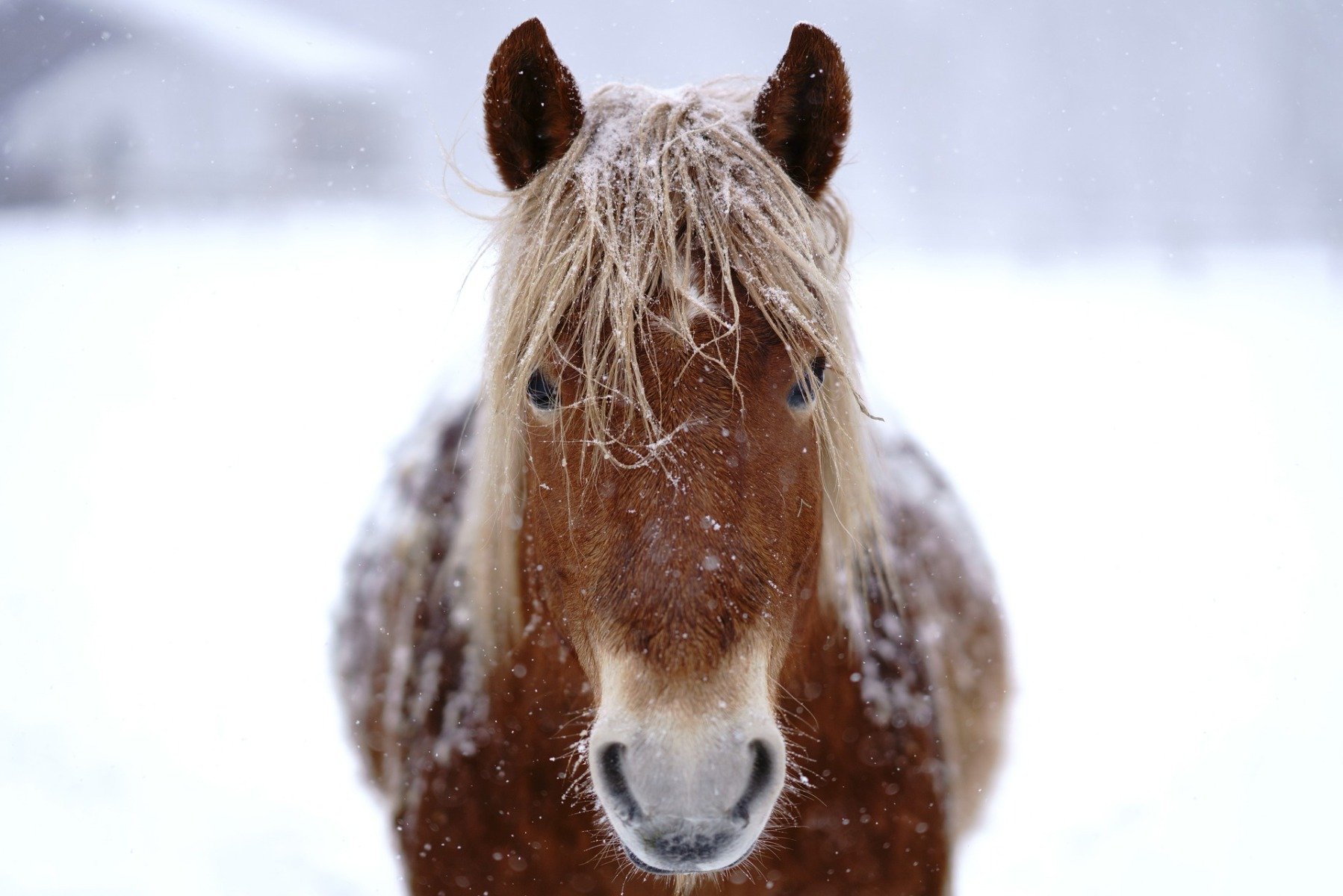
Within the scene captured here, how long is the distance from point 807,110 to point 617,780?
47.8 inches

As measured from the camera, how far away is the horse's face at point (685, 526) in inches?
44.7

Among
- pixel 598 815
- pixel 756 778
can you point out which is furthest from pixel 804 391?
pixel 598 815

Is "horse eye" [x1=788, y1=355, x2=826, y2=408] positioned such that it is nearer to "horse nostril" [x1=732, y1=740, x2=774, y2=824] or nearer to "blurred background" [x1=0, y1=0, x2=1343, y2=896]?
"blurred background" [x1=0, y1=0, x2=1343, y2=896]

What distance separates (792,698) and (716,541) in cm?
62

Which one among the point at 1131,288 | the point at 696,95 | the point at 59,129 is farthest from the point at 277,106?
the point at 696,95

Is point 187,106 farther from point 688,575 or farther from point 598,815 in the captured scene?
point 688,575

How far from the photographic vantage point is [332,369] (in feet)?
26.0

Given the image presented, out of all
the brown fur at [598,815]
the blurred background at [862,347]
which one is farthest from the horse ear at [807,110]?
the brown fur at [598,815]

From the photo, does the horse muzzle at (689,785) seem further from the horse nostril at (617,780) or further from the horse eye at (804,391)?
the horse eye at (804,391)

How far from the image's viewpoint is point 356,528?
4.14m

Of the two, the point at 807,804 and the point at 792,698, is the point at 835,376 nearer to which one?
the point at 792,698

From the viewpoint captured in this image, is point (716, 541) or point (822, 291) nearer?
point (716, 541)

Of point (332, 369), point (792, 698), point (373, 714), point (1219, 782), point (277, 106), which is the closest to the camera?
point (792, 698)

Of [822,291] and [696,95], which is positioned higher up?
[696,95]
